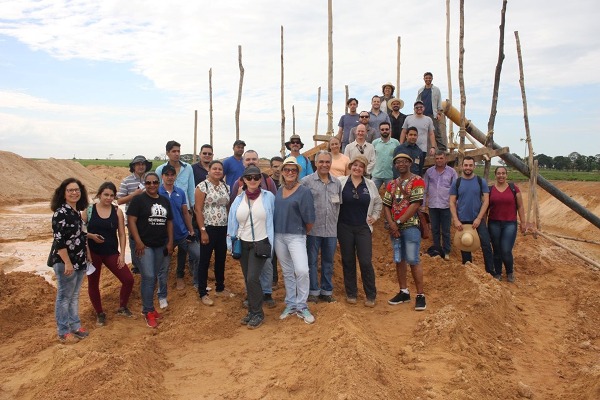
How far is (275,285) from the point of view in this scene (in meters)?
6.52

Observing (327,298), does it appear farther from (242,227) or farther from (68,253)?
(68,253)

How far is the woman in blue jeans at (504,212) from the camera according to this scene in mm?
6910

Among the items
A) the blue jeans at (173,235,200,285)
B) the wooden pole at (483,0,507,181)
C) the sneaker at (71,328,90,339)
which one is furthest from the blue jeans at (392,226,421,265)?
the wooden pole at (483,0,507,181)

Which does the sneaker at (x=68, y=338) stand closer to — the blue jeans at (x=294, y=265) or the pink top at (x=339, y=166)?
the blue jeans at (x=294, y=265)

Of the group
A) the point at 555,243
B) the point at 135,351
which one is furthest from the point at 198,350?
the point at 555,243

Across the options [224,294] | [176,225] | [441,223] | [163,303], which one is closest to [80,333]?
[163,303]

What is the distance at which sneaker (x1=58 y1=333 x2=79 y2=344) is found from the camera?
4922mm

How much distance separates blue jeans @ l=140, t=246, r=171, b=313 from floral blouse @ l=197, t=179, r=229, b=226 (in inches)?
24.7

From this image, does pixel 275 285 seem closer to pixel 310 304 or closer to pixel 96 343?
pixel 310 304

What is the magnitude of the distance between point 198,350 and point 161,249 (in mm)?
1266

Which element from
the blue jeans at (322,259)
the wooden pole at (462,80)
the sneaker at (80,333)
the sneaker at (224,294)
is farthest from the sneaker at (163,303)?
the wooden pole at (462,80)

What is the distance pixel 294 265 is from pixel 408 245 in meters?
1.42

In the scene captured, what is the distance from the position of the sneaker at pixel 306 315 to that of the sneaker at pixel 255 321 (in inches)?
16.3

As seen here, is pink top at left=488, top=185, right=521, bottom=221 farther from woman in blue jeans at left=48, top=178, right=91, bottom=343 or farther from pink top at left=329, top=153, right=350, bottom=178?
woman in blue jeans at left=48, top=178, right=91, bottom=343
